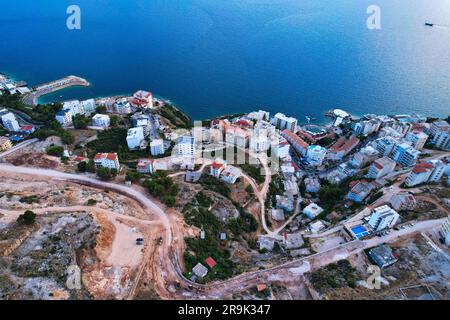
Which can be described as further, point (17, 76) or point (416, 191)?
point (17, 76)

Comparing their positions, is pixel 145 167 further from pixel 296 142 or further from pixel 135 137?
pixel 296 142

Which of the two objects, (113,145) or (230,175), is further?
(113,145)

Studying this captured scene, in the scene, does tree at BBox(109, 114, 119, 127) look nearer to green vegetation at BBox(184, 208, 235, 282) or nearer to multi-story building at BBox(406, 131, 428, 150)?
green vegetation at BBox(184, 208, 235, 282)

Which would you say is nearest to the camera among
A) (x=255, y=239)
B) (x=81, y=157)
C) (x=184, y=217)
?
(x=184, y=217)

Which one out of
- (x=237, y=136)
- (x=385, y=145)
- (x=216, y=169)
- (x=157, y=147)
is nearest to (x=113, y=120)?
(x=157, y=147)

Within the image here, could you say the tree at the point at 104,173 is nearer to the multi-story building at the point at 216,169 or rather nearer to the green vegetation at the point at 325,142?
the multi-story building at the point at 216,169

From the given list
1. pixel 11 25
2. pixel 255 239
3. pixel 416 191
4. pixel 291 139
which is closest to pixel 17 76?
pixel 11 25

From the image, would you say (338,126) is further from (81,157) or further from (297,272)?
(81,157)
